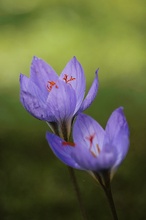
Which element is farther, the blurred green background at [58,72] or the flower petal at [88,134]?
the blurred green background at [58,72]

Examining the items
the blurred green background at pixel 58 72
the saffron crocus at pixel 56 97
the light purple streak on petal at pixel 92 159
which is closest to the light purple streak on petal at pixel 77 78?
the saffron crocus at pixel 56 97

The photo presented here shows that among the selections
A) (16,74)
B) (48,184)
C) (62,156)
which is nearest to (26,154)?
(48,184)

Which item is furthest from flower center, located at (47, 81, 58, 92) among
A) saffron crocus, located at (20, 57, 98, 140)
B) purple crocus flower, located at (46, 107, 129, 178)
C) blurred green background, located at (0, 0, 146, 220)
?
blurred green background, located at (0, 0, 146, 220)

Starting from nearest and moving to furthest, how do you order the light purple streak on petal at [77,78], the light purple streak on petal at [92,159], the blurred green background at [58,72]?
the light purple streak on petal at [92,159] → the light purple streak on petal at [77,78] → the blurred green background at [58,72]

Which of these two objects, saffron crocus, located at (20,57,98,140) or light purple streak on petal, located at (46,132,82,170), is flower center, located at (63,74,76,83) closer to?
saffron crocus, located at (20,57,98,140)

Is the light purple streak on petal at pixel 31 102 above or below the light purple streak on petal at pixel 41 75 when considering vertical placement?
below

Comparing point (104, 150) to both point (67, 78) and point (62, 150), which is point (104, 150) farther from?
point (67, 78)

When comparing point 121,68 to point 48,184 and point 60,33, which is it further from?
point 48,184

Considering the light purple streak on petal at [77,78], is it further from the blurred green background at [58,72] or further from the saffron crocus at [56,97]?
the blurred green background at [58,72]
